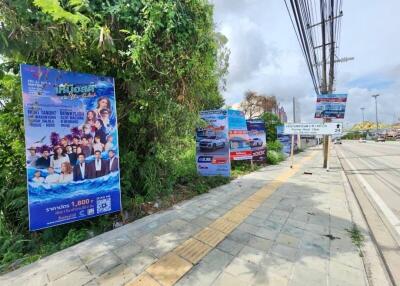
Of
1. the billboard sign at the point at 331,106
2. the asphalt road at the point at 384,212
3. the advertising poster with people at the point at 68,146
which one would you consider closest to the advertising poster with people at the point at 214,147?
the asphalt road at the point at 384,212

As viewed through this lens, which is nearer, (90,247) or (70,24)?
(70,24)

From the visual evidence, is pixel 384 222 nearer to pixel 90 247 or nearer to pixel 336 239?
pixel 336 239

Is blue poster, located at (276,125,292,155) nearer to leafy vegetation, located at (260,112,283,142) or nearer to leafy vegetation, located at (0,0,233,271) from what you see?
leafy vegetation, located at (260,112,283,142)

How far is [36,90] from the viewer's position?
10.2 ft

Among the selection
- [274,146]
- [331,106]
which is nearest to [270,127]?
[274,146]

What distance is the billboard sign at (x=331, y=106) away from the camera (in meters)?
11.3

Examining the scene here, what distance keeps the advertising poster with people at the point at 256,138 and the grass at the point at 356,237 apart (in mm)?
7489

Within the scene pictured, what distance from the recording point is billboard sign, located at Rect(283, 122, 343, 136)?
35.9ft

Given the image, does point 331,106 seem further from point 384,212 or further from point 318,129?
point 384,212

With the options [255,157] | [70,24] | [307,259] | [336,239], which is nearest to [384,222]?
[336,239]

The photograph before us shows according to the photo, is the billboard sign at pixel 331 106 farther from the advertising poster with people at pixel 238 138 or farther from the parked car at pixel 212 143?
the parked car at pixel 212 143

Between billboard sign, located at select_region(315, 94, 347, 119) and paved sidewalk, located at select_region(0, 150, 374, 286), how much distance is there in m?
7.86

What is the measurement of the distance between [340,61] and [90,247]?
18.0m

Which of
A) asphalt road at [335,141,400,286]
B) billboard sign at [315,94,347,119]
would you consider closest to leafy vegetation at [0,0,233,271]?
asphalt road at [335,141,400,286]
